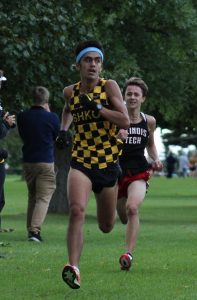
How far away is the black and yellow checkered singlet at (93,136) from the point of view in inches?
375

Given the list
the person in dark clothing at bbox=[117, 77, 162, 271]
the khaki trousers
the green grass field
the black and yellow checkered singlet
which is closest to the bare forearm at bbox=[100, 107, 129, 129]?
the black and yellow checkered singlet

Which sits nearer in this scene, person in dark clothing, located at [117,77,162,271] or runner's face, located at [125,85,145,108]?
person in dark clothing, located at [117,77,162,271]

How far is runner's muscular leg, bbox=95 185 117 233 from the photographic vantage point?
963 centimetres

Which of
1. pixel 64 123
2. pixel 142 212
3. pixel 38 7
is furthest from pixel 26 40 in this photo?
pixel 142 212

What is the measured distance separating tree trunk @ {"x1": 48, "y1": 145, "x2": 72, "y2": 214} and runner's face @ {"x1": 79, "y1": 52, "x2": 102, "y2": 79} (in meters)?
17.1

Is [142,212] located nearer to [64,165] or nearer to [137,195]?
[64,165]

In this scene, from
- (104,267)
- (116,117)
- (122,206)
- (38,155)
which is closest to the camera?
(116,117)

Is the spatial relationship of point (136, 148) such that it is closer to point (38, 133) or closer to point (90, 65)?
point (90, 65)

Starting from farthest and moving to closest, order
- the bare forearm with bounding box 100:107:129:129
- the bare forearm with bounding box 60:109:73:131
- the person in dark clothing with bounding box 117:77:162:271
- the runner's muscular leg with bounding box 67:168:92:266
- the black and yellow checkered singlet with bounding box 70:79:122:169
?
the person in dark clothing with bounding box 117:77:162:271, the bare forearm with bounding box 60:109:73:131, the black and yellow checkered singlet with bounding box 70:79:122:169, the bare forearm with bounding box 100:107:129:129, the runner's muscular leg with bounding box 67:168:92:266

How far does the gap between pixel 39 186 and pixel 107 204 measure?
652 centimetres

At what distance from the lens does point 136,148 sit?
12.1 m

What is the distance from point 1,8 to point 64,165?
10.1m

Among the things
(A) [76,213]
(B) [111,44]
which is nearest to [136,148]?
(A) [76,213]

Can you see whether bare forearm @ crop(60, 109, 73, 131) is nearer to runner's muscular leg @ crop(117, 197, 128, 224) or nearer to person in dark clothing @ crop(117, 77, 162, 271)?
person in dark clothing @ crop(117, 77, 162, 271)
